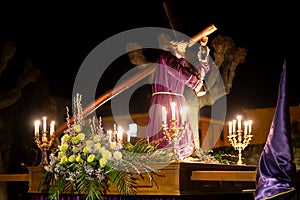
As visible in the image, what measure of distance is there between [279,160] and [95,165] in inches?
69.7

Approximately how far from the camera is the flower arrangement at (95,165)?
4207 mm

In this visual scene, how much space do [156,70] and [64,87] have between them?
5425 millimetres

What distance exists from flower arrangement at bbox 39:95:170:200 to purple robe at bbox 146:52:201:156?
1.64 feet

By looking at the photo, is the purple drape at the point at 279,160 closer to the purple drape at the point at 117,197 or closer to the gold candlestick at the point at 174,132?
the purple drape at the point at 117,197

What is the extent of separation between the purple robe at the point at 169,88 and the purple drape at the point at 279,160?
5.67 ft

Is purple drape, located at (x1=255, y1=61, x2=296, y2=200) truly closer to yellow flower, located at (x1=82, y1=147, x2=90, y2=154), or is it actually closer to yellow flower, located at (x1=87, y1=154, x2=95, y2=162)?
yellow flower, located at (x1=87, y1=154, x2=95, y2=162)

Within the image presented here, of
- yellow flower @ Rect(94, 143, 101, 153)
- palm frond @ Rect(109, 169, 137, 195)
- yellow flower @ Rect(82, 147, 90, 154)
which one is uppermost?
yellow flower @ Rect(94, 143, 101, 153)

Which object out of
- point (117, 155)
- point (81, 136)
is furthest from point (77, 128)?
point (117, 155)

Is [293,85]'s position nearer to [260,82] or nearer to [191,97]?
[260,82]

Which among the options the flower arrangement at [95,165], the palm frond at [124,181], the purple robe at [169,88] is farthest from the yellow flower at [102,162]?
the purple robe at [169,88]

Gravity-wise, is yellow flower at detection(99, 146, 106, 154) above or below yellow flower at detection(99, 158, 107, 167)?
above

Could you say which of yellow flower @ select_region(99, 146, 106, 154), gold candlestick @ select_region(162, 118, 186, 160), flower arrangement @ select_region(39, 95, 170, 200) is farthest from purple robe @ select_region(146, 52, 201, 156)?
yellow flower @ select_region(99, 146, 106, 154)

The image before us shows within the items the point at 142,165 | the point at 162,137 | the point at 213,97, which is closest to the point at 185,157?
the point at 162,137

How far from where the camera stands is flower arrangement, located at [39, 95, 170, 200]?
4.21 metres
